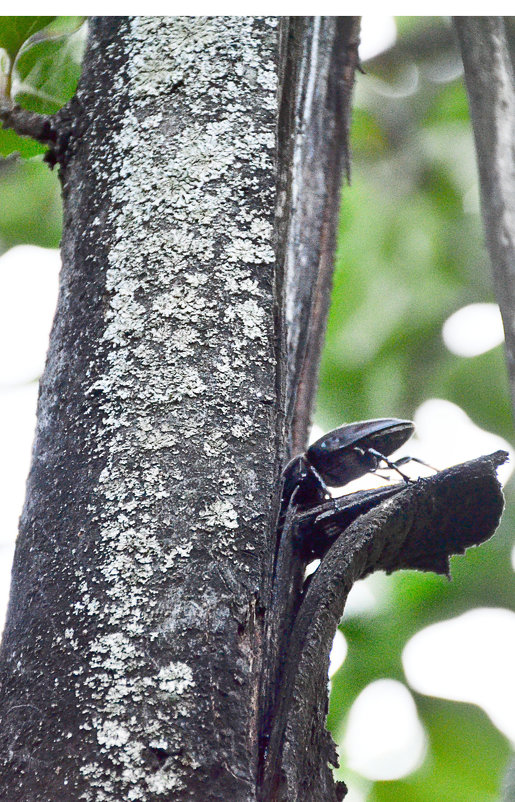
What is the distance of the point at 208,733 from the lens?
85cm

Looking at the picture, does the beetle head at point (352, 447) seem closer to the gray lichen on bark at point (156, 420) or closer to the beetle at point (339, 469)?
the beetle at point (339, 469)

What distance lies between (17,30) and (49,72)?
128 millimetres

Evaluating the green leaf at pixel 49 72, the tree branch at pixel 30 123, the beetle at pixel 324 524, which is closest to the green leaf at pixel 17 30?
the green leaf at pixel 49 72

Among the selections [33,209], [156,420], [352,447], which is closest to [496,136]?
[352,447]

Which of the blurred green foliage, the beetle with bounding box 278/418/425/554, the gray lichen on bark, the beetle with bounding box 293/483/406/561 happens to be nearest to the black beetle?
the beetle with bounding box 278/418/425/554

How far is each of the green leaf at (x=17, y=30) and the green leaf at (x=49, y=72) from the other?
2.3 inches

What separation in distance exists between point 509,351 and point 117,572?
76 cm

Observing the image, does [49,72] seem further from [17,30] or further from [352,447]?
→ [352,447]

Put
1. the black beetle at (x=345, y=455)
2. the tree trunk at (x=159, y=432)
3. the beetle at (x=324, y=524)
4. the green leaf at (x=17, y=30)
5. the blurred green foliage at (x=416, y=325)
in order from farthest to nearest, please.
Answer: the blurred green foliage at (x=416, y=325), the green leaf at (x=17, y=30), the black beetle at (x=345, y=455), the beetle at (x=324, y=524), the tree trunk at (x=159, y=432)

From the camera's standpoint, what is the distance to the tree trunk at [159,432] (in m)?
0.86

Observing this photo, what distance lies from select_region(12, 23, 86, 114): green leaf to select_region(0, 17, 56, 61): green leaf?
6cm

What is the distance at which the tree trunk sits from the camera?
0.86 metres

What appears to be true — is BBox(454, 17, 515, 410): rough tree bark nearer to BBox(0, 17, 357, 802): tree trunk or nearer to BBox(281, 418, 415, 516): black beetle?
BBox(281, 418, 415, 516): black beetle

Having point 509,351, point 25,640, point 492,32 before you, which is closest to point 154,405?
point 25,640
